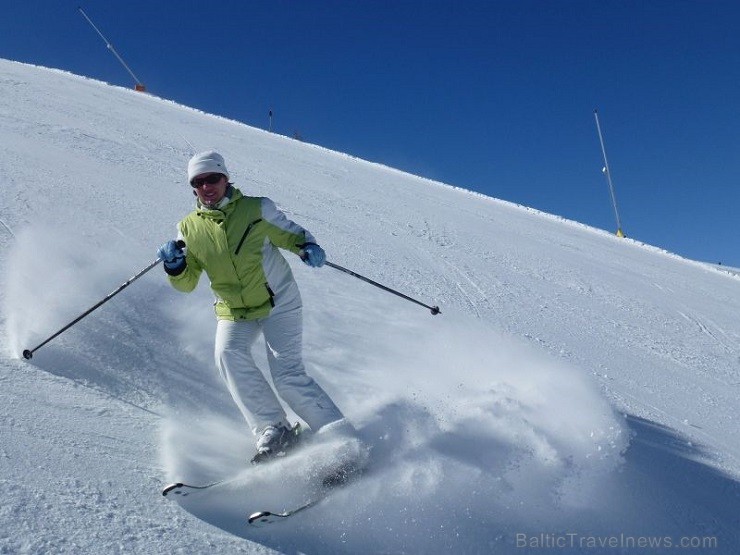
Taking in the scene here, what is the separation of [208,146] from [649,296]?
10152 millimetres

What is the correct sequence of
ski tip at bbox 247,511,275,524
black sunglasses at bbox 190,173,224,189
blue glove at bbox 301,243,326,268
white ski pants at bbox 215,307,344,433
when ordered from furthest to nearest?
1. blue glove at bbox 301,243,326,268
2. black sunglasses at bbox 190,173,224,189
3. white ski pants at bbox 215,307,344,433
4. ski tip at bbox 247,511,275,524

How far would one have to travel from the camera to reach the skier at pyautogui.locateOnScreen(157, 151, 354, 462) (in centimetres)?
361

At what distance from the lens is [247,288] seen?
148 inches

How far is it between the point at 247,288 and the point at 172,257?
18.2 inches

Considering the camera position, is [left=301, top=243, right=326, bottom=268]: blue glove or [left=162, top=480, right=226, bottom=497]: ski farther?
[left=301, top=243, right=326, bottom=268]: blue glove

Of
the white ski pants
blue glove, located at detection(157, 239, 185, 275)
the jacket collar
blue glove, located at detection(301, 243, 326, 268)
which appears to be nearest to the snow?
the white ski pants

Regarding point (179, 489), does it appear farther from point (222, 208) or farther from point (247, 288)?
point (222, 208)

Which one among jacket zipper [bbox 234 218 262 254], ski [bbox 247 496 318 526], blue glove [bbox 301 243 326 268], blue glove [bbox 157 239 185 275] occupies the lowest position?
ski [bbox 247 496 318 526]

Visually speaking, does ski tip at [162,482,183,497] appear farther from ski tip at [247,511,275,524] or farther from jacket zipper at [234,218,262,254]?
jacket zipper at [234,218,262,254]

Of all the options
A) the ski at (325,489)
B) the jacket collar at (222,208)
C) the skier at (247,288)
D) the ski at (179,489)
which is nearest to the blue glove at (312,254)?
the skier at (247,288)

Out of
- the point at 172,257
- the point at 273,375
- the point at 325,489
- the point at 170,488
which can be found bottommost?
the point at 170,488

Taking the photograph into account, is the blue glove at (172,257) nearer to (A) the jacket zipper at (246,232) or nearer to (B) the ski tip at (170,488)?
(A) the jacket zipper at (246,232)

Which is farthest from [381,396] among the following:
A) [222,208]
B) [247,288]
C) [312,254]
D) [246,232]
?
[222,208]

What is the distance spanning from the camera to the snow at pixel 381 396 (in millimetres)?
2840
